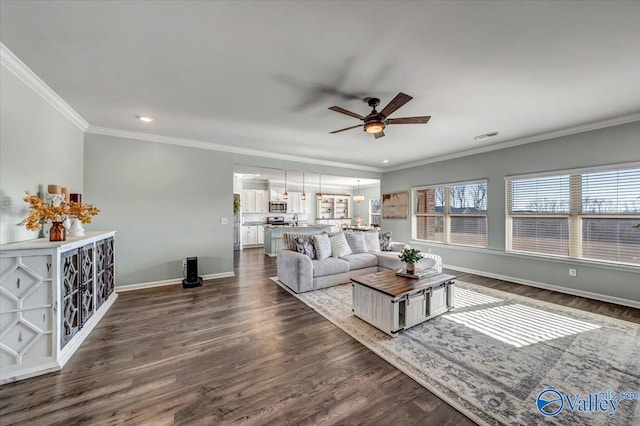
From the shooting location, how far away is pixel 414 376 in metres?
2.01

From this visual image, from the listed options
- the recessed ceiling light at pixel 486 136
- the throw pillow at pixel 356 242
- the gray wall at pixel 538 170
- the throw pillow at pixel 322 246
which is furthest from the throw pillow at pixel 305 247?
the recessed ceiling light at pixel 486 136

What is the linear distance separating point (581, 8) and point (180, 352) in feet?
14.0

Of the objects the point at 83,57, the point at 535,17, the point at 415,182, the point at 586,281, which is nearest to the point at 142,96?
the point at 83,57

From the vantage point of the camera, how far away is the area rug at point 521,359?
1693 millimetres

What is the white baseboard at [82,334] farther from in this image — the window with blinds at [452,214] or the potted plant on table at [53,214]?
the window with blinds at [452,214]

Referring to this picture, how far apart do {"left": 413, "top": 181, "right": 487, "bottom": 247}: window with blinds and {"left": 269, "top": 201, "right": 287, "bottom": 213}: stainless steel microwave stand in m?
5.17

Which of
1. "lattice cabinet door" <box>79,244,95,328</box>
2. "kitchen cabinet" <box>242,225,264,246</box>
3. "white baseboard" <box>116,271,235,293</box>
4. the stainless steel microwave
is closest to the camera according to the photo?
"lattice cabinet door" <box>79,244,95,328</box>

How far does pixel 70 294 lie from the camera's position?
234 cm

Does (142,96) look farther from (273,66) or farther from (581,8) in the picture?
(581,8)

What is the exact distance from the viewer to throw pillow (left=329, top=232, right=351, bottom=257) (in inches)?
188

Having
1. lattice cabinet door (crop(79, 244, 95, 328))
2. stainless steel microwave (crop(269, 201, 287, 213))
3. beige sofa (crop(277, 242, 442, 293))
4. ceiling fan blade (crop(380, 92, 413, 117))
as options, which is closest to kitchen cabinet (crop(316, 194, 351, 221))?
stainless steel microwave (crop(269, 201, 287, 213))

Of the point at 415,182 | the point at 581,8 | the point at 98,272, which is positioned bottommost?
the point at 98,272

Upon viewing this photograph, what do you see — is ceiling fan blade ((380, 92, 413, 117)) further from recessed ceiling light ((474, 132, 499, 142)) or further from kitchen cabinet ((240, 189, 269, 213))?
kitchen cabinet ((240, 189, 269, 213))

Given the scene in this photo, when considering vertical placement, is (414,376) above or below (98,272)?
below
